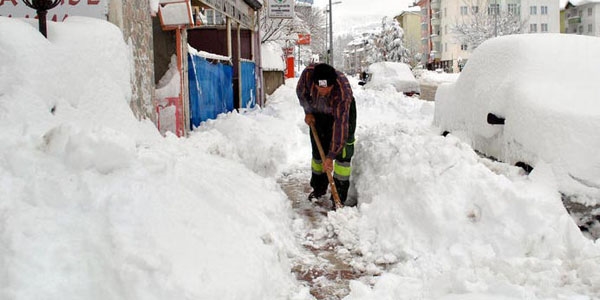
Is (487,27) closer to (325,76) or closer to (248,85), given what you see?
(248,85)

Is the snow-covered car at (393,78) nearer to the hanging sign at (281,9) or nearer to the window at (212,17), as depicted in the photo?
the hanging sign at (281,9)

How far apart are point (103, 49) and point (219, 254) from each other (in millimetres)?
2277

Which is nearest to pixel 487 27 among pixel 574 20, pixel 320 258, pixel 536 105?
pixel 574 20

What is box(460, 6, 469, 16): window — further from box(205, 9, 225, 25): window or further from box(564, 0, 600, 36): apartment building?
box(205, 9, 225, 25): window

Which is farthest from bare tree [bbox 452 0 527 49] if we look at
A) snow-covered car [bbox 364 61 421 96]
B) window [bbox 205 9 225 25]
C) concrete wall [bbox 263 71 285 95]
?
window [bbox 205 9 225 25]

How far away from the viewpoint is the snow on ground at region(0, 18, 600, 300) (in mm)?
2703

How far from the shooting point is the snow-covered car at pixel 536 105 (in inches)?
169

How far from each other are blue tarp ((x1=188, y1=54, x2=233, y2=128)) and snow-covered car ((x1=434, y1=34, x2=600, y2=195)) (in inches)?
168

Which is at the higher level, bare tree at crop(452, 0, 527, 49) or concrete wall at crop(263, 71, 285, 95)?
bare tree at crop(452, 0, 527, 49)

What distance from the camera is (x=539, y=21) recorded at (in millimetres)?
68688

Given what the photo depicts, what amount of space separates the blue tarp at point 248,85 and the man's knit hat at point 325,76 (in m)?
7.81

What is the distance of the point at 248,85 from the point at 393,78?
7567 mm

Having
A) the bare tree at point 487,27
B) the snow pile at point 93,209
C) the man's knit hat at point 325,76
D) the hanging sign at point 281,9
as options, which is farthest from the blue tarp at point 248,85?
the bare tree at point 487,27


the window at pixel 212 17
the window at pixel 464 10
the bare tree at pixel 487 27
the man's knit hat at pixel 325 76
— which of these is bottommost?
the man's knit hat at pixel 325 76
